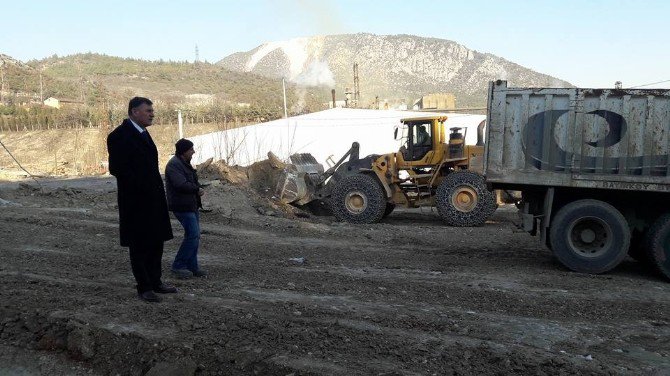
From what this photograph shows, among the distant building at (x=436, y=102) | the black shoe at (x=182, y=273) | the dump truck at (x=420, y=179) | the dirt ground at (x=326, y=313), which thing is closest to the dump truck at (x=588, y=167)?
the dirt ground at (x=326, y=313)

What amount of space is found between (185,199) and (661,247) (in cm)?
609

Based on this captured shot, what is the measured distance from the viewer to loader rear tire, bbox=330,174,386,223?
46.1ft

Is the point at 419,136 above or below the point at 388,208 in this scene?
above

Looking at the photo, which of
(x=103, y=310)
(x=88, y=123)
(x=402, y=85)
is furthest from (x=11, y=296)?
(x=402, y=85)

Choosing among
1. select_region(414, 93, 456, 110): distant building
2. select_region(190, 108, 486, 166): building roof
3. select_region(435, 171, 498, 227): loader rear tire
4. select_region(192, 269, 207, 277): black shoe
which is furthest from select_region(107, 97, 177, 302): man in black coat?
select_region(414, 93, 456, 110): distant building

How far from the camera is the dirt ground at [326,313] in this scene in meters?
4.39

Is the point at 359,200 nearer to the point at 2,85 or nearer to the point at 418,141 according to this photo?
the point at 418,141

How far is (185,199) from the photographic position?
262 inches

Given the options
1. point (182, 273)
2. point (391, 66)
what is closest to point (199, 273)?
point (182, 273)

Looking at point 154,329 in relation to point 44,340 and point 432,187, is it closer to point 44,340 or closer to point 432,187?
point 44,340

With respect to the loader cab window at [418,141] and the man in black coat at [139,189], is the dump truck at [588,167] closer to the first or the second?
the man in black coat at [139,189]

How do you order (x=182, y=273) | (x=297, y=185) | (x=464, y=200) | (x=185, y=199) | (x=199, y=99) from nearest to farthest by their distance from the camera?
(x=185, y=199)
(x=182, y=273)
(x=464, y=200)
(x=297, y=185)
(x=199, y=99)

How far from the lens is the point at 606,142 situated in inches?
316

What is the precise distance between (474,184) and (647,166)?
553 centimetres
